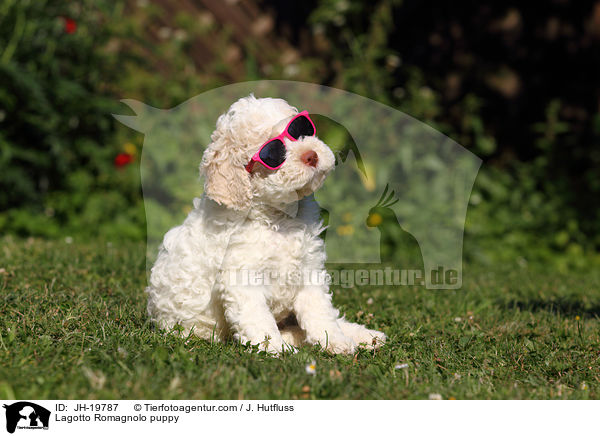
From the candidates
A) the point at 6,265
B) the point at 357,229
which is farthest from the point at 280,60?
the point at 6,265

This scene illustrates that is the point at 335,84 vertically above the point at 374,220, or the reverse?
the point at 335,84

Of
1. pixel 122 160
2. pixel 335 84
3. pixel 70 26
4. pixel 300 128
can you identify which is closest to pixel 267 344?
pixel 300 128

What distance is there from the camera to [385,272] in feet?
16.3

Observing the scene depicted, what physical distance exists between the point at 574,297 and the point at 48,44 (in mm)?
5162

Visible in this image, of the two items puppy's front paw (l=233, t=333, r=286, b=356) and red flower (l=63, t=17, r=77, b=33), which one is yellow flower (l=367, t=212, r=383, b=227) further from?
puppy's front paw (l=233, t=333, r=286, b=356)

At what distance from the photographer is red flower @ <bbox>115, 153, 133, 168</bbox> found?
632 centimetres
